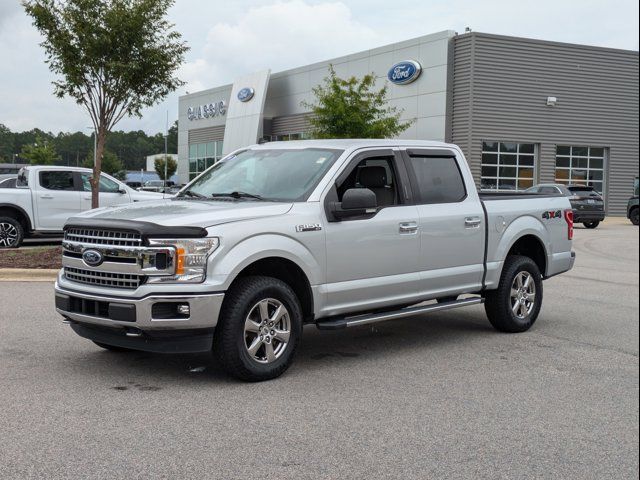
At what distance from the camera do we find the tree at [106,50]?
16828mm

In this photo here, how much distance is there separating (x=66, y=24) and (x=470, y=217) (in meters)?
12.4

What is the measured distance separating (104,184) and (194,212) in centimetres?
1228

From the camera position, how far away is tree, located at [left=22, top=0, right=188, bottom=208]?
55.2ft

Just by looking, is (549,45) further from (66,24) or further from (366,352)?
(366,352)

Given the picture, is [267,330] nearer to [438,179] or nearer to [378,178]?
[378,178]

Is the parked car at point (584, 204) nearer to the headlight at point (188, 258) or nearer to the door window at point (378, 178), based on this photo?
the door window at point (378, 178)

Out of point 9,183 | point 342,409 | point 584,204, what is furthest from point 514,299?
point 584,204

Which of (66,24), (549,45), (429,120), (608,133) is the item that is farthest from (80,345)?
(608,133)

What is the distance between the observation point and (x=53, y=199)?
1681 centimetres

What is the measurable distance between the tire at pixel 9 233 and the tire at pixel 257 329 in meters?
11.7

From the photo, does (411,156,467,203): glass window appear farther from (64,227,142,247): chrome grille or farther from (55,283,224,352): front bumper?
(64,227,142,247): chrome grille

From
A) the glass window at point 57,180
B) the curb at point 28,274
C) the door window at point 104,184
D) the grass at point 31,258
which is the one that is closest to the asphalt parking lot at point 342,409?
the curb at point 28,274

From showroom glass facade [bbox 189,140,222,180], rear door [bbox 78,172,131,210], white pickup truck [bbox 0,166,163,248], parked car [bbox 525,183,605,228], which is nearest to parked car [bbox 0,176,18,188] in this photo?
white pickup truck [bbox 0,166,163,248]

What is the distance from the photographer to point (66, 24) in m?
17.1
